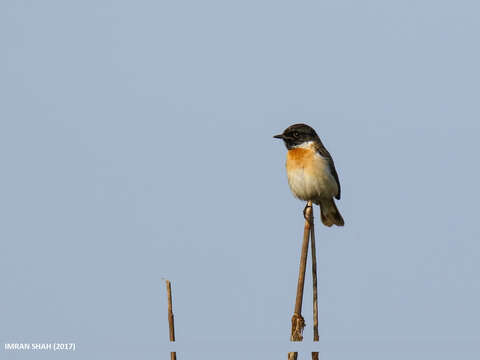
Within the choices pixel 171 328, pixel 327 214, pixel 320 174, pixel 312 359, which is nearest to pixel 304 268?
pixel 312 359

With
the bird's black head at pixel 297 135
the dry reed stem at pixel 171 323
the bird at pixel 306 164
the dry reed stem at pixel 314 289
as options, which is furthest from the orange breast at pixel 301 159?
the dry reed stem at pixel 171 323

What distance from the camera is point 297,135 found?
38.3 feet

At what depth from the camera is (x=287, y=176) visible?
11.8 meters

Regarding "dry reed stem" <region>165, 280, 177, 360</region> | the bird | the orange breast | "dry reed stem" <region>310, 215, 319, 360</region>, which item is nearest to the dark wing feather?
the bird

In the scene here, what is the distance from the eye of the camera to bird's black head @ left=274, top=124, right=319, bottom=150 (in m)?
11.6

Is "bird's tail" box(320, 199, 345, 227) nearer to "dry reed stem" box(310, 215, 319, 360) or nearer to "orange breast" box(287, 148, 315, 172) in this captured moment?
"orange breast" box(287, 148, 315, 172)

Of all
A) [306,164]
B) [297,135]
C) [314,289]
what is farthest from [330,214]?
[314,289]

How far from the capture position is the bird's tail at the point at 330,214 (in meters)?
12.4

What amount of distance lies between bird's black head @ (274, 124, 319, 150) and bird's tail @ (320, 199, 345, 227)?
1.14 m

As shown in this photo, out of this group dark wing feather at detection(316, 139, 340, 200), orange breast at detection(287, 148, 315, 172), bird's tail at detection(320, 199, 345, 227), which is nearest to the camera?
orange breast at detection(287, 148, 315, 172)

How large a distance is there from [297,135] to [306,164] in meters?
0.43

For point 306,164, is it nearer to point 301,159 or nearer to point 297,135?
point 301,159

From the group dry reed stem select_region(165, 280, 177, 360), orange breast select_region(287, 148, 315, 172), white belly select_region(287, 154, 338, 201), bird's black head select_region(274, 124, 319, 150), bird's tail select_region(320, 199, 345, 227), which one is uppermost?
bird's black head select_region(274, 124, 319, 150)

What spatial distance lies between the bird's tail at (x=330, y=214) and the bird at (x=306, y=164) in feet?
1.57
